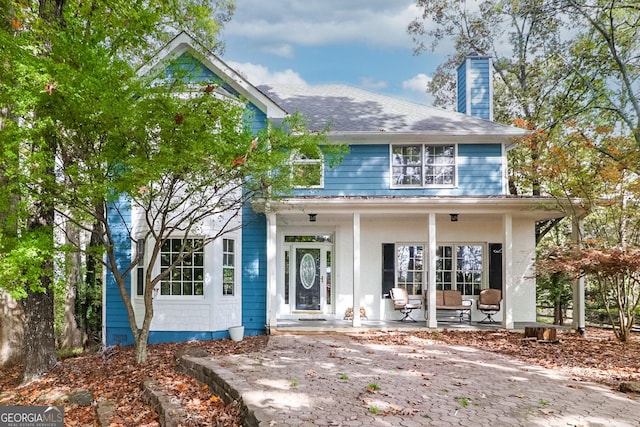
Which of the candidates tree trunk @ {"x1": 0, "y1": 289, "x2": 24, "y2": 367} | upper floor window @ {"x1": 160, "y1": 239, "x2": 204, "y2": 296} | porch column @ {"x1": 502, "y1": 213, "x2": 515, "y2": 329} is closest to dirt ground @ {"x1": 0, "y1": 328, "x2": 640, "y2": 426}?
tree trunk @ {"x1": 0, "y1": 289, "x2": 24, "y2": 367}

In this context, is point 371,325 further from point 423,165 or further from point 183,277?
point 183,277

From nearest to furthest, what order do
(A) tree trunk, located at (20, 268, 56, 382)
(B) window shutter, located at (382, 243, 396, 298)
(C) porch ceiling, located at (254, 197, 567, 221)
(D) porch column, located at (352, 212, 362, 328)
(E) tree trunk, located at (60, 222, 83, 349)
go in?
(A) tree trunk, located at (20, 268, 56, 382) < (C) porch ceiling, located at (254, 197, 567, 221) < (D) porch column, located at (352, 212, 362, 328) < (E) tree trunk, located at (60, 222, 83, 349) < (B) window shutter, located at (382, 243, 396, 298)

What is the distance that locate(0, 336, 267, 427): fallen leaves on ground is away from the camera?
5598mm

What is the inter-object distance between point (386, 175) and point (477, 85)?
4769 millimetres

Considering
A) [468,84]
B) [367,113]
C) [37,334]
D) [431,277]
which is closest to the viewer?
[37,334]

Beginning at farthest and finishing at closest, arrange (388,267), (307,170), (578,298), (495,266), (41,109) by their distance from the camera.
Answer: (388,267) < (495,266) < (307,170) < (578,298) < (41,109)

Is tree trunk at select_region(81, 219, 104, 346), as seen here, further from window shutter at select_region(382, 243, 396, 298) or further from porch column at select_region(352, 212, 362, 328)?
window shutter at select_region(382, 243, 396, 298)

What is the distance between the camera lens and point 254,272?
11438mm

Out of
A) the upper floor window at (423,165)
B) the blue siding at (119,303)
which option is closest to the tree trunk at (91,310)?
the blue siding at (119,303)

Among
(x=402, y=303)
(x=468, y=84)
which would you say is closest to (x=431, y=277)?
(x=402, y=303)

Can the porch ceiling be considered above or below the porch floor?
above

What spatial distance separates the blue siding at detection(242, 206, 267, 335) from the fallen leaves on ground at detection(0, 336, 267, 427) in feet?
3.90

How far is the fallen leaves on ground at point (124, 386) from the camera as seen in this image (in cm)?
560

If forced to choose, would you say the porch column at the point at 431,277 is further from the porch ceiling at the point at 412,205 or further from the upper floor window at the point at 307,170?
the upper floor window at the point at 307,170
